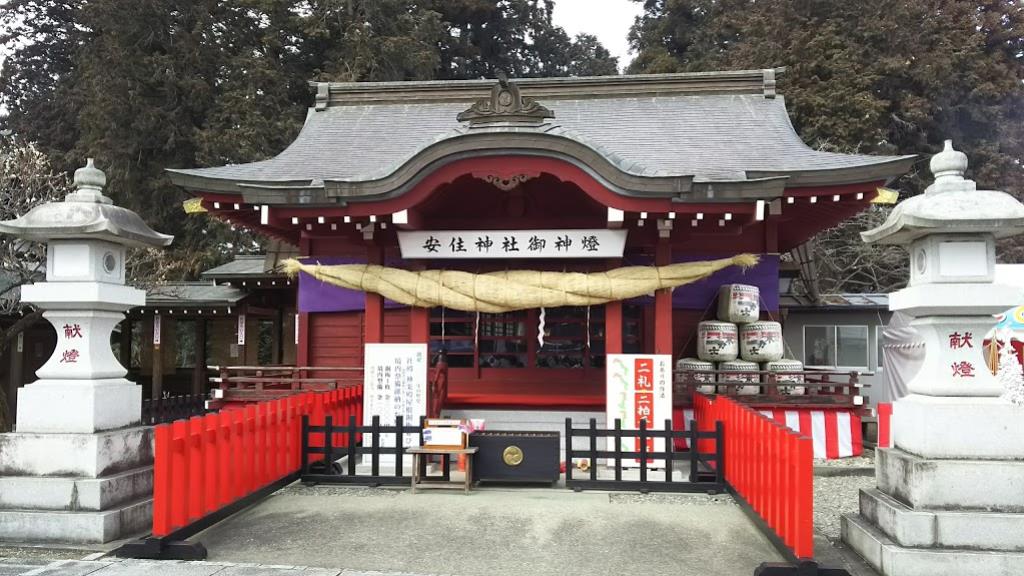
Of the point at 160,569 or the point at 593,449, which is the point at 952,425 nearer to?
the point at 593,449

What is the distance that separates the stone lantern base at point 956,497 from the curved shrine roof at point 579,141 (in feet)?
11.6

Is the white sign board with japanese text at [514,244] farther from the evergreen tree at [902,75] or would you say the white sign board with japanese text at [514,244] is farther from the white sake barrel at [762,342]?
the evergreen tree at [902,75]

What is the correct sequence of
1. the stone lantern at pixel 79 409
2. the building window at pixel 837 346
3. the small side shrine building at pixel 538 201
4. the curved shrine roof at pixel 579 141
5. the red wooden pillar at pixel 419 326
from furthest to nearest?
the building window at pixel 837 346
the red wooden pillar at pixel 419 326
the small side shrine building at pixel 538 201
the curved shrine roof at pixel 579 141
the stone lantern at pixel 79 409

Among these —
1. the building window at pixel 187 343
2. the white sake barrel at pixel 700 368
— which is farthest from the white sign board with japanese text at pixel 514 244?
the building window at pixel 187 343

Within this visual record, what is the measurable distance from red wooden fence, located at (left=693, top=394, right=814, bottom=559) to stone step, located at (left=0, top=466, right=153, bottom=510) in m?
5.35

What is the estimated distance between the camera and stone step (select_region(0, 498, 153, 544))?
17.5 feet

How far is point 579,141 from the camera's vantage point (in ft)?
25.5

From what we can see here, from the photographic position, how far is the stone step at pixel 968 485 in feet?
15.1

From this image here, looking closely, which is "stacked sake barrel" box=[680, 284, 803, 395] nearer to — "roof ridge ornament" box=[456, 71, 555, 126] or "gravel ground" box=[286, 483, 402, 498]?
"roof ridge ornament" box=[456, 71, 555, 126]

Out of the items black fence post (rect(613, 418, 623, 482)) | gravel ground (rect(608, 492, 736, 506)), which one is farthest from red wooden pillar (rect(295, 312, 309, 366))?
gravel ground (rect(608, 492, 736, 506))

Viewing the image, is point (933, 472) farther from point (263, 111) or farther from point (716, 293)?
point (263, 111)

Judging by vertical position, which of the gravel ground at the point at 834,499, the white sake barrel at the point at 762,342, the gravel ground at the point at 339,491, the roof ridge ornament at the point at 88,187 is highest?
the roof ridge ornament at the point at 88,187

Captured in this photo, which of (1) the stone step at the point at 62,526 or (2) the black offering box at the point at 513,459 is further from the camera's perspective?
(2) the black offering box at the point at 513,459

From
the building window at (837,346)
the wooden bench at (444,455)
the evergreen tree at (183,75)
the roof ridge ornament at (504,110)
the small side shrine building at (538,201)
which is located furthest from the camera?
the evergreen tree at (183,75)
